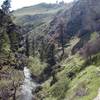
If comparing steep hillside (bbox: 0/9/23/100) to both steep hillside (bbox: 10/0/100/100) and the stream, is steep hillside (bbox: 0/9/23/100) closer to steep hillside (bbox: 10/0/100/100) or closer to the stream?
the stream

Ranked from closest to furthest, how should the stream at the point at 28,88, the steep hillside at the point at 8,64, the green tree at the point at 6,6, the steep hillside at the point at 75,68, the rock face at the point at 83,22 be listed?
the steep hillside at the point at 8,64
the steep hillside at the point at 75,68
the stream at the point at 28,88
the rock face at the point at 83,22
the green tree at the point at 6,6

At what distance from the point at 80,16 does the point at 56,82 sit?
269ft

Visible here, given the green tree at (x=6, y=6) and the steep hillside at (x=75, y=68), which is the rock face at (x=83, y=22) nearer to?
the steep hillside at (x=75, y=68)

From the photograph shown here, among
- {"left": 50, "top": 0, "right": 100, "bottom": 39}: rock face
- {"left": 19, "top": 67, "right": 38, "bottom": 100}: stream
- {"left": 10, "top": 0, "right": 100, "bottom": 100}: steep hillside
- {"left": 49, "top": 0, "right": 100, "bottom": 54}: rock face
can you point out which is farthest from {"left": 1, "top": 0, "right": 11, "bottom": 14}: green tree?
{"left": 50, "top": 0, "right": 100, "bottom": 39}: rock face

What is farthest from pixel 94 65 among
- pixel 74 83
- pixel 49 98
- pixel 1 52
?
pixel 1 52

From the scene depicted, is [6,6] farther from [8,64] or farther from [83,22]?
[8,64]

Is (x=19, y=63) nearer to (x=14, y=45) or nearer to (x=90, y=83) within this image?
(x=14, y=45)

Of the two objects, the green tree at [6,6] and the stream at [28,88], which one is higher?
the green tree at [6,6]

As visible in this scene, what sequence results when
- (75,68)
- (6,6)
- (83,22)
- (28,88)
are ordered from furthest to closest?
(83,22) < (6,6) < (28,88) < (75,68)

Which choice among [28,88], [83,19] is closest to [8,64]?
[28,88]

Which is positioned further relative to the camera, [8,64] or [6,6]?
[6,6]

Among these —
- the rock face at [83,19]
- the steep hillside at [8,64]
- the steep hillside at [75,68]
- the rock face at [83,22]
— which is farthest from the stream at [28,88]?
the rock face at [83,19]

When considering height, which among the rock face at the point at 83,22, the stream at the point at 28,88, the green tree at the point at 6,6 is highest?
the green tree at the point at 6,6

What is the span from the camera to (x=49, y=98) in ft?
307
